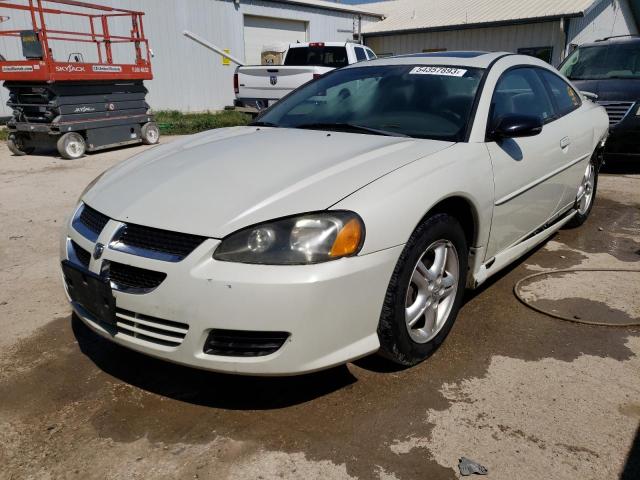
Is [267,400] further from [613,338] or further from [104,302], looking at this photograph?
[613,338]

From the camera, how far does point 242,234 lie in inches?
84.0

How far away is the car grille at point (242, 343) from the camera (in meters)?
2.12

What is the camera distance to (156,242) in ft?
7.30

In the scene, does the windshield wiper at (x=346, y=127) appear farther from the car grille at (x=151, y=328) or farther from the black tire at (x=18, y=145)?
the black tire at (x=18, y=145)

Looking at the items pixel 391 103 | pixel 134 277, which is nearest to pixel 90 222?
pixel 134 277

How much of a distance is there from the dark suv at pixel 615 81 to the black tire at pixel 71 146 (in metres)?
7.93

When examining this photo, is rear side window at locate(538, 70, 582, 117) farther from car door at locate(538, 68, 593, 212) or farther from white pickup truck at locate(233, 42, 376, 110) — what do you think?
white pickup truck at locate(233, 42, 376, 110)

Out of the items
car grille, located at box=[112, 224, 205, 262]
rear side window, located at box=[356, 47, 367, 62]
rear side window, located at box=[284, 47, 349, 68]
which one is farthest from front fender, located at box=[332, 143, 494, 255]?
rear side window, located at box=[356, 47, 367, 62]

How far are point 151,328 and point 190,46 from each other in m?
15.3

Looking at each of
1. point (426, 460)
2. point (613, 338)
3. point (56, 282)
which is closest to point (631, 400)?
point (613, 338)

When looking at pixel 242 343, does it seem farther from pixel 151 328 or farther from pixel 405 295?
pixel 405 295

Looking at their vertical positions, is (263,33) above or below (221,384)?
above

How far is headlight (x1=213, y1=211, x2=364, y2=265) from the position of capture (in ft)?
6.92

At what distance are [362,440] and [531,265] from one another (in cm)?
252
